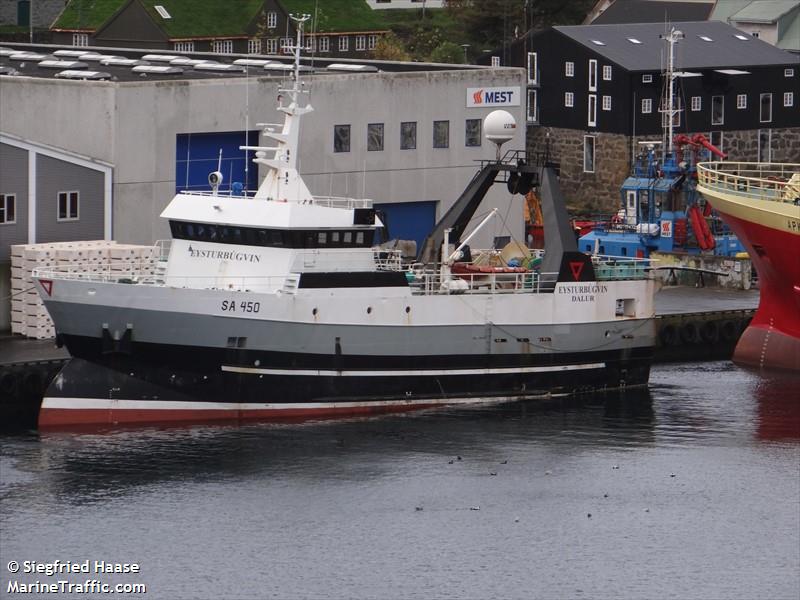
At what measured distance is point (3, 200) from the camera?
4800cm

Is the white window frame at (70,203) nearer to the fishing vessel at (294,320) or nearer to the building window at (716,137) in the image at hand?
the fishing vessel at (294,320)

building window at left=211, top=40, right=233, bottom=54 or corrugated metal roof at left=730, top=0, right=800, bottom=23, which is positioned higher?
corrugated metal roof at left=730, top=0, right=800, bottom=23

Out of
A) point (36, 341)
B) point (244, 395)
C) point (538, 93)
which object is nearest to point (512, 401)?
point (244, 395)

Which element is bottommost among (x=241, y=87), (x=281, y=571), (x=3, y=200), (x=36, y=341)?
(x=281, y=571)

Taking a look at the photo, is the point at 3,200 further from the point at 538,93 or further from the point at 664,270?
the point at 538,93

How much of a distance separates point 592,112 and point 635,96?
2555mm

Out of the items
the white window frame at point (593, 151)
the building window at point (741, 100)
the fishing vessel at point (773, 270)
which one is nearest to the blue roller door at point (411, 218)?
the fishing vessel at point (773, 270)

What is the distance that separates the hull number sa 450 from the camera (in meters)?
42.7

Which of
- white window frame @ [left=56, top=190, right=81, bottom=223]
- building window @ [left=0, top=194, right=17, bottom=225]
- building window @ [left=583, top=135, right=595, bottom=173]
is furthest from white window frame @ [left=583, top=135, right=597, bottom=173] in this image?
building window @ [left=0, top=194, right=17, bottom=225]

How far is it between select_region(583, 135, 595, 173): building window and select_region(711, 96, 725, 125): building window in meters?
5.03

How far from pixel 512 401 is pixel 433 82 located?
15178mm

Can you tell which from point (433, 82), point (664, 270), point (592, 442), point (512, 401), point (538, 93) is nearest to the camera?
point (592, 442)

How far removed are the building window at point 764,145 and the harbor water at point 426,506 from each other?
121 ft

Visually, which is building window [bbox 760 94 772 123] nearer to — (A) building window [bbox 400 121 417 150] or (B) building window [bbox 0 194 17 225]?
(A) building window [bbox 400 121 417 150]
